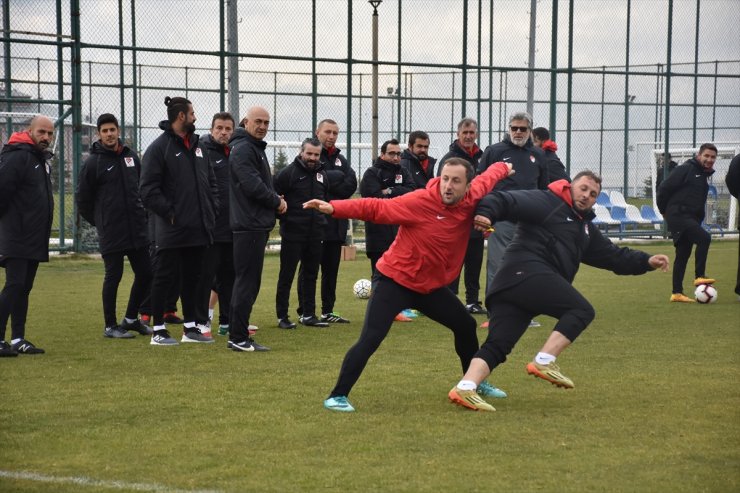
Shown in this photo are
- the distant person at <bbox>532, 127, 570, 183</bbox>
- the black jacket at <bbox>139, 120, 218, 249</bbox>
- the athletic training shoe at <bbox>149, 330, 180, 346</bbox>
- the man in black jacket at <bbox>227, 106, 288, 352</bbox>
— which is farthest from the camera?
the distant person at <bbox>532, 127, 570, 183</bbox>

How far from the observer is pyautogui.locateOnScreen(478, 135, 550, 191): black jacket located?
1108cm

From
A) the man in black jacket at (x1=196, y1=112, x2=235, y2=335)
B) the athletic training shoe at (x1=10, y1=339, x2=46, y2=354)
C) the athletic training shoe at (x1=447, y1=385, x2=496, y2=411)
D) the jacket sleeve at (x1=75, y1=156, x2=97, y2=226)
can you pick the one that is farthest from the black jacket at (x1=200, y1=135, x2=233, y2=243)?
the athletic training shoe at (x1=447, y1=385, x2=496, y2=411)

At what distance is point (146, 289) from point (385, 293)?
178 inches

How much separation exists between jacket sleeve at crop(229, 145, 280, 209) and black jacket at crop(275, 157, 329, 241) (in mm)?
1578

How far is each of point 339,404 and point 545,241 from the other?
1.78 metres

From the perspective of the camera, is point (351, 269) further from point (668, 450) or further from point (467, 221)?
point (668, 450)

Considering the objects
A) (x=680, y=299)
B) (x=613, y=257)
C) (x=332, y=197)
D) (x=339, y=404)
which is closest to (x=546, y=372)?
(x=613, y=257)

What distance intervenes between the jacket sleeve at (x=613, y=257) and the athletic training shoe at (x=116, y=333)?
475cm

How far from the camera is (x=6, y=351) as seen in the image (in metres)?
8.88

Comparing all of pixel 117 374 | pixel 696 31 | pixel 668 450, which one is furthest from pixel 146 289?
pixel 696 31

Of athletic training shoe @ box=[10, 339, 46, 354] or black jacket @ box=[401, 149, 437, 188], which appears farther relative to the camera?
black jacket @ box=[401, 149, 437, 188]

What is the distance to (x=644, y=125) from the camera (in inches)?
1137

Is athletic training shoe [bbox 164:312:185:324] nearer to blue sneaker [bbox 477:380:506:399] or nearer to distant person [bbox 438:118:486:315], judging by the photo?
distant person [bbox 438:118:486:315]

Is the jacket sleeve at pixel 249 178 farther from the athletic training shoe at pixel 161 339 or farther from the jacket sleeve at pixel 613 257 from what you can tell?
the jacket sleeve at pixel 613 257
